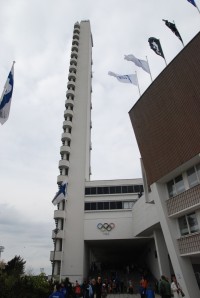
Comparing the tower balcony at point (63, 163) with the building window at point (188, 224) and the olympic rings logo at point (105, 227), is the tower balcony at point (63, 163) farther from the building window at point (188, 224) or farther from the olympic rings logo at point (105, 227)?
the building window at point (188, 224)

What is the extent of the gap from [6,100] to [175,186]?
1511cm

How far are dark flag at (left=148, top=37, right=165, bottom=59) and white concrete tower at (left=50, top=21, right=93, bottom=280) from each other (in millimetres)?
22590

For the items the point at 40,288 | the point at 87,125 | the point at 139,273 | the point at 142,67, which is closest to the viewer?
the point at 40,288

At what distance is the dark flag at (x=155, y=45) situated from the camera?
23.7m

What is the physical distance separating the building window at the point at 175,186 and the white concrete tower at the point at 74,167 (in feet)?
52.4

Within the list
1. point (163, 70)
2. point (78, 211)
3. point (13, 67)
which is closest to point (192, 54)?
point (163, 70)

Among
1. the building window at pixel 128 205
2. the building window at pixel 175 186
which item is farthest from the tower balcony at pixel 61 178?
the building window at pixel 175 186

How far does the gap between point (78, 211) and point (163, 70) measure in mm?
28257

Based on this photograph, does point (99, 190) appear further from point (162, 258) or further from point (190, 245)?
point (190, 245)

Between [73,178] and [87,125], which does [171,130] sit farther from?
[87,125]

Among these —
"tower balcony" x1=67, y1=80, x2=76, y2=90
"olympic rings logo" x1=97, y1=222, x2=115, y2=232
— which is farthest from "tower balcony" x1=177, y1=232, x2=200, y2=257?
"tower balcony" x1=67, y1=80, x2=76, y2=90

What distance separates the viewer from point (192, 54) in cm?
1945

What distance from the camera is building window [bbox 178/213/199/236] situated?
20.6 metres

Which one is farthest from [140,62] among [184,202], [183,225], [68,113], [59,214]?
[68,113]
